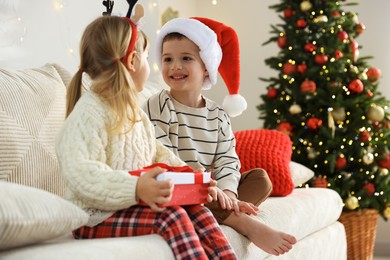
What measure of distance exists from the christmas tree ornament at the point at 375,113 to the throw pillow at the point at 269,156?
3.31 ft

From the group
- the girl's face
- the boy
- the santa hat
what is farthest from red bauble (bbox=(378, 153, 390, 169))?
the girl's face

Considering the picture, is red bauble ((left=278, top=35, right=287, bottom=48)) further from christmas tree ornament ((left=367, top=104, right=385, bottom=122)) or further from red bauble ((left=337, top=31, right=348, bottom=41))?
christmas tree ornament ((left=367, top=104, right=385, bottom=122))

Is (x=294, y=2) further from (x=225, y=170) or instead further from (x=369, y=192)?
(x=225, y=170)

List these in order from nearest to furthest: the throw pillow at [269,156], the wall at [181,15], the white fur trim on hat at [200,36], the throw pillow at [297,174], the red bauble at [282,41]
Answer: the white fur trim on hat at [200,36], the throw pillow at [269,156], the wall at [181,15], the throw pillow at [297,174], the red bauble at [282,41]

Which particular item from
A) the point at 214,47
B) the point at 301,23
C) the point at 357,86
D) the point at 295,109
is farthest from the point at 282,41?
the point at 214,47

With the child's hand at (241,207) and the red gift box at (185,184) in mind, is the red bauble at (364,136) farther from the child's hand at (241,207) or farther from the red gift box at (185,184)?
the red gift box at (185,184)

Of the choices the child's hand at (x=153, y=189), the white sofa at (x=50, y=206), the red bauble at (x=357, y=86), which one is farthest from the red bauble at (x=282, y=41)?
the child's hand at (x=153, y=189)

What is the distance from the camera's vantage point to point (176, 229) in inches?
65.7

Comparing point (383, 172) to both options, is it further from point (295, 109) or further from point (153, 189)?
point (153, 189)

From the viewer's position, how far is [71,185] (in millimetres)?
1691

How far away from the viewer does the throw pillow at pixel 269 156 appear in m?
2.93

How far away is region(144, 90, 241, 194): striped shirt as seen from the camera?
242cm

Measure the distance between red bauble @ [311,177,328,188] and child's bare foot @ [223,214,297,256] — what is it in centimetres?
179

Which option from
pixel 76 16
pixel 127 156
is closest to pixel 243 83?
pixel 76 16
